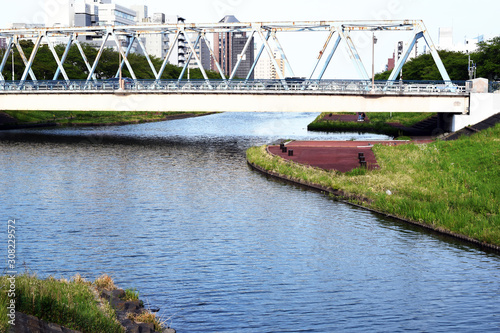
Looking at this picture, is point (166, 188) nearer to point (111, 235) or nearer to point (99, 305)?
point (111, 235)

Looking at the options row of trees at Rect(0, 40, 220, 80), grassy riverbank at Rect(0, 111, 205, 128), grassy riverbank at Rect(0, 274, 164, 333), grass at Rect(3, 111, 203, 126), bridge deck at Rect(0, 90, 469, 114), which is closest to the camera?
grassy riverbank at Rect(0, 274, 164, 333)

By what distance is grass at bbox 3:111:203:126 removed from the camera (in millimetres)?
96312

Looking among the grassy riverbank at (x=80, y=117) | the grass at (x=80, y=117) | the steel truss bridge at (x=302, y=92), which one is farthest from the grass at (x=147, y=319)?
the grass at (x=80, y=117)

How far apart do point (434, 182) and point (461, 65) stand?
73524 mm

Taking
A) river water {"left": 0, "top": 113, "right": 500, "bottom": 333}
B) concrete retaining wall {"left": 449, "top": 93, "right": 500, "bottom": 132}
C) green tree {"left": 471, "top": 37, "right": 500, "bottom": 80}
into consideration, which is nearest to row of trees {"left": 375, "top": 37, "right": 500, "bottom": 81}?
green tree {"left": 471, "top": 37, "right": 500, "bottom": 80}

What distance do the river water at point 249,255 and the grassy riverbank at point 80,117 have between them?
5653 centimetres

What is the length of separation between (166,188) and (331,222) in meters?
12.6

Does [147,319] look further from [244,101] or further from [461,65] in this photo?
[461,65]

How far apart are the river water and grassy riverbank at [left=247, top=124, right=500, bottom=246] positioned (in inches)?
43.3

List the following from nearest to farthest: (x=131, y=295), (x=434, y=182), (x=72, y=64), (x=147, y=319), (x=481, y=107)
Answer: (x=147, y=319), (x=131, y=295), (x=434, y=182), (x=481, y=107), (x=72, y=64)

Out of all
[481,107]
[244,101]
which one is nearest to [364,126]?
[481,107]

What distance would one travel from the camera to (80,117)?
350ft

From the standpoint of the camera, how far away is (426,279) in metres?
20.7

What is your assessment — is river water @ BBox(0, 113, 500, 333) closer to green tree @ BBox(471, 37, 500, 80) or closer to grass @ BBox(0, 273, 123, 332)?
grass @ BBox(0, 273, 123, 332)
